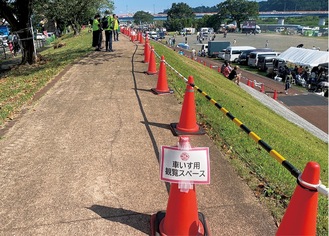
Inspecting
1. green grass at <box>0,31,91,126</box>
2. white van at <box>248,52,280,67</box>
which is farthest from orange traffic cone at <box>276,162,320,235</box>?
white van at <box>248,52,280,67</box>

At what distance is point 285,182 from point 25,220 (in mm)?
3297

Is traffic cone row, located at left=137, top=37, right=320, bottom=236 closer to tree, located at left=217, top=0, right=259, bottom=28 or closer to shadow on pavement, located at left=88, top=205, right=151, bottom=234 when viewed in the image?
shadow on pavement, located at left=88, top=205, right=151, bottom=234

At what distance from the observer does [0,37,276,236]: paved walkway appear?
3182 mm

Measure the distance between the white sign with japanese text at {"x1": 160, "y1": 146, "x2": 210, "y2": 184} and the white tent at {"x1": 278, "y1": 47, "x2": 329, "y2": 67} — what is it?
26123 millimetres

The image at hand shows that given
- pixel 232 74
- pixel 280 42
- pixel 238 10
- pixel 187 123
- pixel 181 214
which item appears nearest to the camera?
pixel 181 214

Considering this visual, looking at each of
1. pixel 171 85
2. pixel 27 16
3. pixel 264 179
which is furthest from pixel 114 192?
pixel 27 16

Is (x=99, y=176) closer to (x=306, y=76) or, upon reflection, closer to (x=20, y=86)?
(x=20, y=86)

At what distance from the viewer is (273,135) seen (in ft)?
23.6

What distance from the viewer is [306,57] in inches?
1059

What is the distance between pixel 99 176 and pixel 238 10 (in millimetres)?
148531

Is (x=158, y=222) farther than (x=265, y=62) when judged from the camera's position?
No

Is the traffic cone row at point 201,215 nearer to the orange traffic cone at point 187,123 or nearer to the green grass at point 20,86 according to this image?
the orange traffic cone at point 187,123

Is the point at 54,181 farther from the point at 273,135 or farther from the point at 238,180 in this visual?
the point at 273,135

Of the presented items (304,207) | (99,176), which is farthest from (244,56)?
(304,207)
